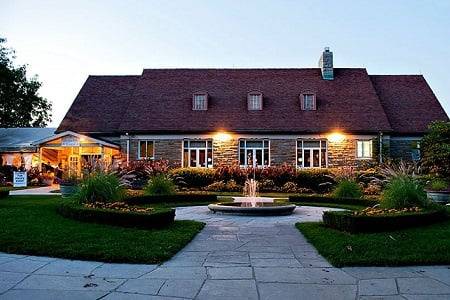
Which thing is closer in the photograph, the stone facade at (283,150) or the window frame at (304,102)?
the stone facade at (283,150)

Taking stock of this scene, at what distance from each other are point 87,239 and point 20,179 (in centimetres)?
→ 2074

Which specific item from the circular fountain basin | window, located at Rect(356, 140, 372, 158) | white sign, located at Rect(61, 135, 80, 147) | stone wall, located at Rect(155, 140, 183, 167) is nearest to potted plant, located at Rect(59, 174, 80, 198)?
the circular fountain basin

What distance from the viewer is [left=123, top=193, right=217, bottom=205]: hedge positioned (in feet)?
54.1

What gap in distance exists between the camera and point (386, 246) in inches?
319

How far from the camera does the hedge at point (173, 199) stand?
54.1 ft

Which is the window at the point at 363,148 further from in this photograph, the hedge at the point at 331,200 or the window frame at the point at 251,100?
the hedge at the point at 331,200

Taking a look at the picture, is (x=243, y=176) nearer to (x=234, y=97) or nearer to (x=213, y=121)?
(x=213, y=121)

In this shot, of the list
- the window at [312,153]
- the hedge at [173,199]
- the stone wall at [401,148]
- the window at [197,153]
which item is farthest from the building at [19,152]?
the stone wall at [401,148]

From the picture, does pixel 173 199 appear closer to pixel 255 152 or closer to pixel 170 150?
pixel 170 150

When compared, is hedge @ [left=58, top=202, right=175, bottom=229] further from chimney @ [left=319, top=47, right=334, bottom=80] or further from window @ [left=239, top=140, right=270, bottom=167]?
chimney @ [left=319, top=47, right=334, bottom=80]

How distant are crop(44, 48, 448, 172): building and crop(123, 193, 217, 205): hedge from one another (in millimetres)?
9657

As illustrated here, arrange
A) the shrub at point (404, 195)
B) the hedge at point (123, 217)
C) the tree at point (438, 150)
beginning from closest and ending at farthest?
the hedge at point (123, 217) → the shrub at point (404, 195) → the tree at point (438, 150)

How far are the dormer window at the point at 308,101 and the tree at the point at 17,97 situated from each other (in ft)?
73.2

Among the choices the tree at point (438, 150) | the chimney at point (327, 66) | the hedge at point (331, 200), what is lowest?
the hedge at point (331, 200)
